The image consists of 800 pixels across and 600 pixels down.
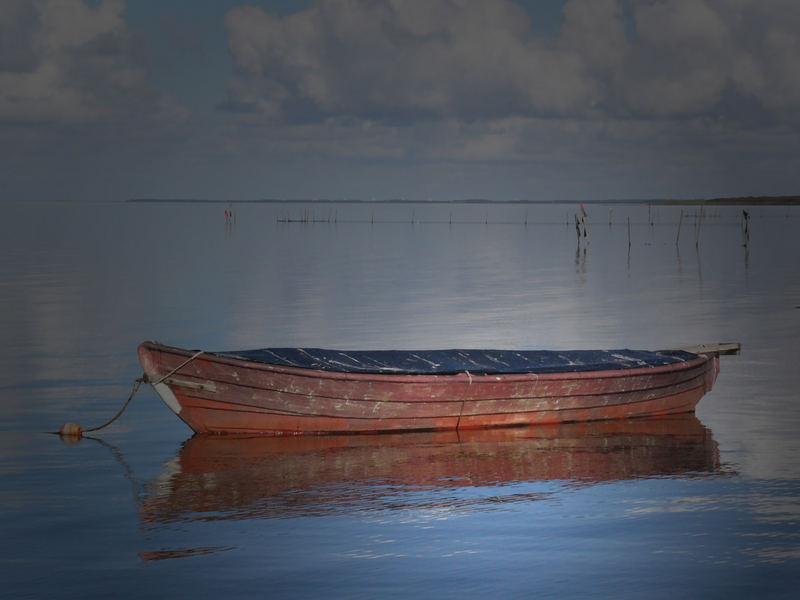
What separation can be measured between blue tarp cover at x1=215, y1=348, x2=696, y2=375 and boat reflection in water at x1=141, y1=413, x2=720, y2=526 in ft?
2.75

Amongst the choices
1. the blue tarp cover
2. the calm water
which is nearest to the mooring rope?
the calm water

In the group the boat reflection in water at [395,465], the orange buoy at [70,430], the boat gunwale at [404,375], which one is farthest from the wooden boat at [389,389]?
the orange buoy at [70,430]

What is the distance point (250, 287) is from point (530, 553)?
30.3 metres

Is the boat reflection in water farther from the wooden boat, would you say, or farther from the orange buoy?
the orange buoy

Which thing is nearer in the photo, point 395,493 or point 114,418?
point 395,493

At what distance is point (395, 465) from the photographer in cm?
→ 1218

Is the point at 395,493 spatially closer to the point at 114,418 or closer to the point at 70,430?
the point at 114,418

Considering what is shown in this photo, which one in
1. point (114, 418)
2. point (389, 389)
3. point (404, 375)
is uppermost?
point (404, 375)

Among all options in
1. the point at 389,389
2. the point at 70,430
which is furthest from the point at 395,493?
the point at 70,430

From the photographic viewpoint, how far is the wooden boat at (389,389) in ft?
43.1

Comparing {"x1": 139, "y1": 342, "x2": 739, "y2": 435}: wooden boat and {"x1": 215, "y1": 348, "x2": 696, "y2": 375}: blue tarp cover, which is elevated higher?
{"x1": 215, "y1": 348, "x2": 696, "y2": 375}: blue tarp cover

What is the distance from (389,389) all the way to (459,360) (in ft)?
5.81

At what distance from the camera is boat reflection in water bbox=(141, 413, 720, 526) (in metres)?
10.6

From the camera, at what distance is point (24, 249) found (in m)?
64.8
